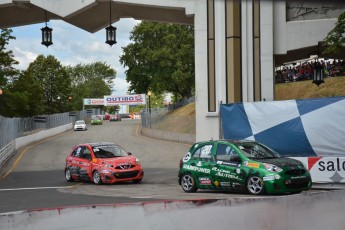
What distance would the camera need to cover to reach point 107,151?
20719 millimetres

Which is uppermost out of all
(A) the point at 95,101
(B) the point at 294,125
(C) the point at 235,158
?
(A) the point at 95,101

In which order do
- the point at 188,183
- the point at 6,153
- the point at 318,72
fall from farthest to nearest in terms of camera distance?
the point at 6,153 < the point at 318,72 < the point at 188,183

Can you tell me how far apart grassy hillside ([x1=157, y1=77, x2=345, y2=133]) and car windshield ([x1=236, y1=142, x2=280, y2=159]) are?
74.1 ft

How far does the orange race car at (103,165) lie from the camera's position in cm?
1967

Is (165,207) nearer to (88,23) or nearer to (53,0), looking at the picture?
(53,0)

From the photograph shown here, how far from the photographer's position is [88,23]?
26156mm

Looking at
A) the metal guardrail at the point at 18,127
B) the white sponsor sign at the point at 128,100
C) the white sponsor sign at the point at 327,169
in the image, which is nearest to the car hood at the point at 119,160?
the white sponsor sign at the point at 327,169

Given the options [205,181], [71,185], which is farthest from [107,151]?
[205,181]

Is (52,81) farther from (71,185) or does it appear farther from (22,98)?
(71,185)

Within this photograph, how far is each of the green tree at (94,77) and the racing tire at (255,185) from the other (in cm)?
12948

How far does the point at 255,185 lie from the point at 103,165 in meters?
7.30

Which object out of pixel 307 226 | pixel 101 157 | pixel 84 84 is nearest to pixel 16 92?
pixel 101 157

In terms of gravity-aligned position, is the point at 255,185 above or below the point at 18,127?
below

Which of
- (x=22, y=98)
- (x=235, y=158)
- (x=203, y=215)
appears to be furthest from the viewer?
(x=22, y=98)
